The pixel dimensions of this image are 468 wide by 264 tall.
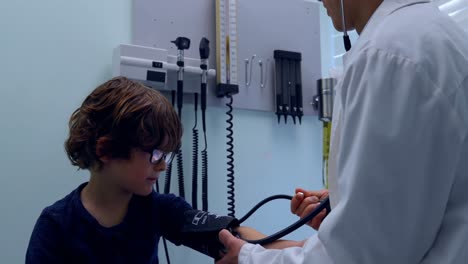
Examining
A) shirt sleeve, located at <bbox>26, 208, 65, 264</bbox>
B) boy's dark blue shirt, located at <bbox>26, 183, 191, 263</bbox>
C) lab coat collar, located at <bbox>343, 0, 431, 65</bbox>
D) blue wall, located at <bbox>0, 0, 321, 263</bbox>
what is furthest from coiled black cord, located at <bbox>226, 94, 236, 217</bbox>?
lab coat collar, located at <bbox>343, 0, 431, 65</bbox>

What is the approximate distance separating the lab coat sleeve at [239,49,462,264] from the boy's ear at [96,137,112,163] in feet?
2.56

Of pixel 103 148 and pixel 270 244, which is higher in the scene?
pixel 103 148

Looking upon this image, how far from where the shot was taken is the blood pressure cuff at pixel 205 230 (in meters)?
1.32

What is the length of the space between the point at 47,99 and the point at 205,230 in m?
0.77

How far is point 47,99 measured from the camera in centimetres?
169

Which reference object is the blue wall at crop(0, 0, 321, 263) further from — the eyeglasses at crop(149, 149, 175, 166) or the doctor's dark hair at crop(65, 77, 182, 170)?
the eyeglasses at crop(149, 149, 175, 166)

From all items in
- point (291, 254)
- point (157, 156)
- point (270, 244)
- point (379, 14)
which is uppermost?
point (379, 14)

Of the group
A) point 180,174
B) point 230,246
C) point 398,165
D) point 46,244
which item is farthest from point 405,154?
point 180,174

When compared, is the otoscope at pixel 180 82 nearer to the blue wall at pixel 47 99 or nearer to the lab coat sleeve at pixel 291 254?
the blue wall at pixel 47 99

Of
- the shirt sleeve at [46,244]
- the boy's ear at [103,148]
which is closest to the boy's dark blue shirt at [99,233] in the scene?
the shirt sleeve at [46,244]

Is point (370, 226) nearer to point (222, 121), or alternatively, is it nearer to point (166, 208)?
point (166, 208)

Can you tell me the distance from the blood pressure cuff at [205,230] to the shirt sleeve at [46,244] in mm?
334

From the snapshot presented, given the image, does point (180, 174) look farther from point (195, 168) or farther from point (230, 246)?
point (230, 246)

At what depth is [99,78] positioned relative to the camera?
5.85 feet
